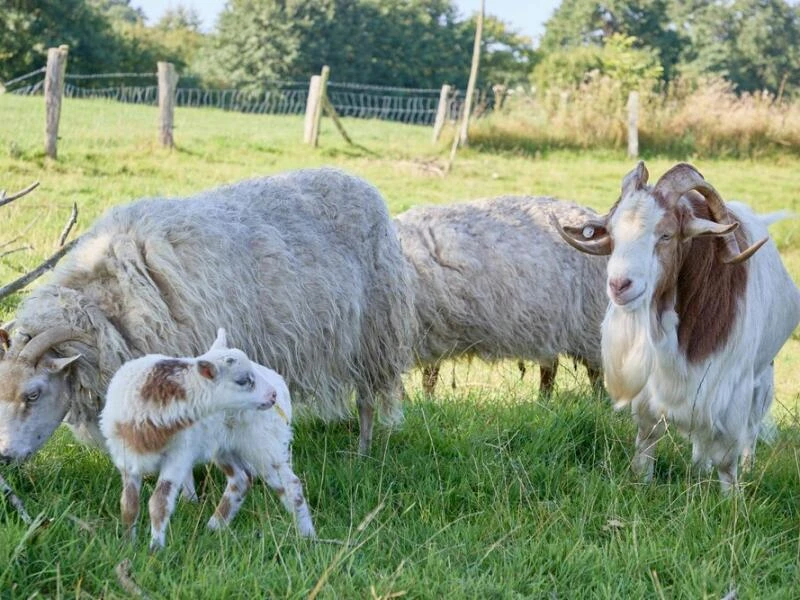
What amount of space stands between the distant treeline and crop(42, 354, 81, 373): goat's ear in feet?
114

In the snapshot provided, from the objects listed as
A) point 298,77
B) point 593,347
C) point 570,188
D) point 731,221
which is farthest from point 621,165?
point 298,77

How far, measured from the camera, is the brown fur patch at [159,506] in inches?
131

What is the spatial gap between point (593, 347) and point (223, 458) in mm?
3688

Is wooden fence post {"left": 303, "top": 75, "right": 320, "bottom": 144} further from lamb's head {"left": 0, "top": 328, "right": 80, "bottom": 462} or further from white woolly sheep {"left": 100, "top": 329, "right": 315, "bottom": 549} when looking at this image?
white woolly sheep {"left": 100, "top": 329, "right": 315, "bottom": 549}

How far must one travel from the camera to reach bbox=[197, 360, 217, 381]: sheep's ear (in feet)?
10.6

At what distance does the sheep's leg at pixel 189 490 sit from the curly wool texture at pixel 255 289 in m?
0.47

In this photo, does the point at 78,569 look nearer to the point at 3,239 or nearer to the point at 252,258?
the point at 252,258

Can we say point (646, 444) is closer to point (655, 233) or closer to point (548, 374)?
point (655, 233)

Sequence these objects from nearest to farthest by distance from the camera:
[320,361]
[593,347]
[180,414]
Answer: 1. [180,414]
2. [320,361]
3. [593,347]

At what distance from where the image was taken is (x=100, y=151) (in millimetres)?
15047

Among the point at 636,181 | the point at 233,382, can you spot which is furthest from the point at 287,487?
the point at 636,181

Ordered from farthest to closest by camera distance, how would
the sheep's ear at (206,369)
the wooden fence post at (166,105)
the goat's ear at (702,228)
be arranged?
the wooden fence post at (166,105) < the goat's ear at (702,228) < the sheep's ear at (206,369)

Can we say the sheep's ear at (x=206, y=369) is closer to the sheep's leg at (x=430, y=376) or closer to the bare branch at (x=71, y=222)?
the bare branch at (x=71, y=222)

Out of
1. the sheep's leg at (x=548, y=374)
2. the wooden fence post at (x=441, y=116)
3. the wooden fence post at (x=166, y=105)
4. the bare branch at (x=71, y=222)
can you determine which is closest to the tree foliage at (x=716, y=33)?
the wooden fence post at (x=441, y=116)
